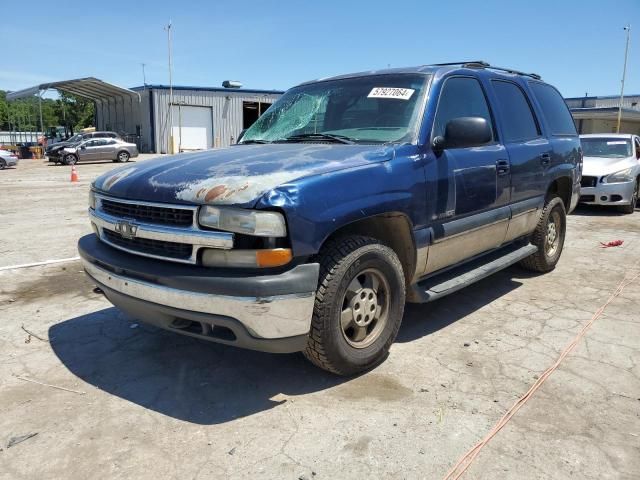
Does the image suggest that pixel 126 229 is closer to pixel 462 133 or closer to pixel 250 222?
pixel 250 222

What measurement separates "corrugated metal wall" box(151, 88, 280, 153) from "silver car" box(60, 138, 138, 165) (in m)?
6.75

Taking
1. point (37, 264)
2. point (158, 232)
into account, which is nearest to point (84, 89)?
point (37, 264)

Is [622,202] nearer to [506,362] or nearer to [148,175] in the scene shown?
[506,362]

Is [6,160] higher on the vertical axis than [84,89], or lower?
lower

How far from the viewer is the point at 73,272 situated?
5.63 m

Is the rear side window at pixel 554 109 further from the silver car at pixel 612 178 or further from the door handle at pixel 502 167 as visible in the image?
the silver car at pixel 612 178

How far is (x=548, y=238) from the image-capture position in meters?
5.61

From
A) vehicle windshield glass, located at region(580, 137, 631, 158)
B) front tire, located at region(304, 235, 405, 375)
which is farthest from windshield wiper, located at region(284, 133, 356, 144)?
vehicle windshield glass, located at region(580, 137, 631, 158)

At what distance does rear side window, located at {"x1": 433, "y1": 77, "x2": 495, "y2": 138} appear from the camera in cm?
374

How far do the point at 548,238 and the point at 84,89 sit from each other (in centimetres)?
3915

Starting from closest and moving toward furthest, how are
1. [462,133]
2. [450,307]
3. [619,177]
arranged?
1. [462,133]
2. [450,307]
3. [619,177]

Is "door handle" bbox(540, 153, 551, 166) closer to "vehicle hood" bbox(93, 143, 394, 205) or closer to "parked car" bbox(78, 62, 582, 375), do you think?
"parked car" bbox(78, 62, 582, 375)

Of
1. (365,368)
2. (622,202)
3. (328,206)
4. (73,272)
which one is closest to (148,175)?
(328,206)

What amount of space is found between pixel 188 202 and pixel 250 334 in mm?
760
